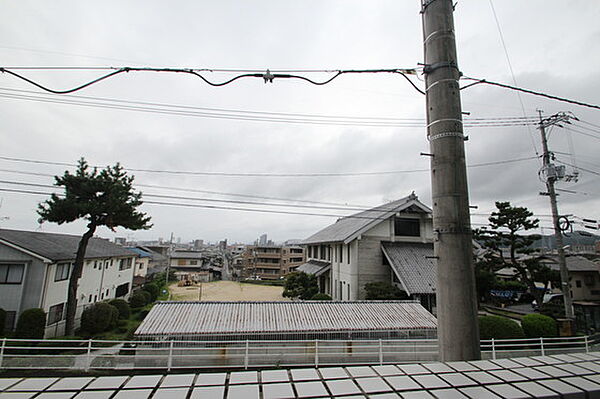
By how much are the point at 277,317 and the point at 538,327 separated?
11.7 metres

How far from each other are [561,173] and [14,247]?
27.6m

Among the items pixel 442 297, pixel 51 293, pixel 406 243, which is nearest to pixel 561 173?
pixel 406 243

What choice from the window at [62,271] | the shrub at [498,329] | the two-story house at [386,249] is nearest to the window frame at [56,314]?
the window at [62,271]

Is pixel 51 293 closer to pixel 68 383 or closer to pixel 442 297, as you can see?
pixel 68 383

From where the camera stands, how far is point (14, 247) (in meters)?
14.3

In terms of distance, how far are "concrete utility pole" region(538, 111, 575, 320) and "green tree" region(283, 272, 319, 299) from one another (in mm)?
13508

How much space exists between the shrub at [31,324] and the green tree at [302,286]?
45.2ft

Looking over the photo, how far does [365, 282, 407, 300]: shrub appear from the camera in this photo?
15513 mm

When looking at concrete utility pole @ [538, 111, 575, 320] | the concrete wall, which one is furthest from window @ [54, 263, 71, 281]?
the concrete wall

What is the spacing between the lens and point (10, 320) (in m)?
13.8

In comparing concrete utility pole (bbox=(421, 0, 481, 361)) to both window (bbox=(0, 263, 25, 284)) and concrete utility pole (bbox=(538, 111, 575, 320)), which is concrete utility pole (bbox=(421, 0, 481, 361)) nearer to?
concrete utility pole (bbox=(538, 111, 575, 320))

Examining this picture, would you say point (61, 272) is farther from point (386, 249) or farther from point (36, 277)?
point (386, 249)

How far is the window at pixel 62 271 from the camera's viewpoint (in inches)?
615

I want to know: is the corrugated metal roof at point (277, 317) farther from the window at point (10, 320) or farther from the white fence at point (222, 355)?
the window at point (10, 320)
